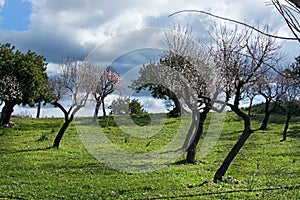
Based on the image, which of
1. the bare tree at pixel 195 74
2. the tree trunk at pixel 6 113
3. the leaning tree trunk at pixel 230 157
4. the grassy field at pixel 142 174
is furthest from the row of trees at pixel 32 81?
the leaning tree trunk at pixel 230 157

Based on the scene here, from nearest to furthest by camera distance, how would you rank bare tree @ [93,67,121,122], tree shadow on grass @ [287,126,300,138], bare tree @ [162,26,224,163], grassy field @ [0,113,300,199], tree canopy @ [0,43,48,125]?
1. grassy field @ [0,113,300,199]
2. bare tree @ [162,26,224,163]
3. tree shadow on grass @ [287,126,300,138]
4. tree canopy @ [0,43,48,125]
5. bare tree @ [93,67,121,122]

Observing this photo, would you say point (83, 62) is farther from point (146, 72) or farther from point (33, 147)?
point (33, 147)

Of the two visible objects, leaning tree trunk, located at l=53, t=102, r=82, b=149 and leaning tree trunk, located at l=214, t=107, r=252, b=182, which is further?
leaning tree trunk, located at l=53, t=102, r=82, b=149

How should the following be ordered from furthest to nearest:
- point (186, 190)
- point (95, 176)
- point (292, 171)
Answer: point (292, 171) < point (95, 176) < point (186, 190)

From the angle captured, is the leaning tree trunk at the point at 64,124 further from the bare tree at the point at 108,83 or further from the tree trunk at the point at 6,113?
the bare tree at the point at 108,83

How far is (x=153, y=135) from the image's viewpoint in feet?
113

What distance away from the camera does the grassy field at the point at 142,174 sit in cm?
1146

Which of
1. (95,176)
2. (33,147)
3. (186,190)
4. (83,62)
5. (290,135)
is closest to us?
(186,190)

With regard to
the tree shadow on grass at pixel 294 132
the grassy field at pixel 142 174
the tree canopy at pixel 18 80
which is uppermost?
the tree canopy at pixel 18 80

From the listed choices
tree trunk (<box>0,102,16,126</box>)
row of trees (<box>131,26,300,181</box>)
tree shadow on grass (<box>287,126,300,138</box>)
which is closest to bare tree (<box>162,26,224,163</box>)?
row of trees (<box>131,26,300,181</box>)

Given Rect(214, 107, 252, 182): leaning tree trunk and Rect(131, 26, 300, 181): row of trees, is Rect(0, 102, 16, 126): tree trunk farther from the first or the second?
Rect(214, 107, 252, 182): leaning tree trunk

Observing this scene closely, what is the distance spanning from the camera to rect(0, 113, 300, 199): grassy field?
37.6 ft

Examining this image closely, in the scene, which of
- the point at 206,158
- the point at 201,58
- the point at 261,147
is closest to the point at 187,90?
the point at 201,58

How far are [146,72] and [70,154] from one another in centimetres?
1516
